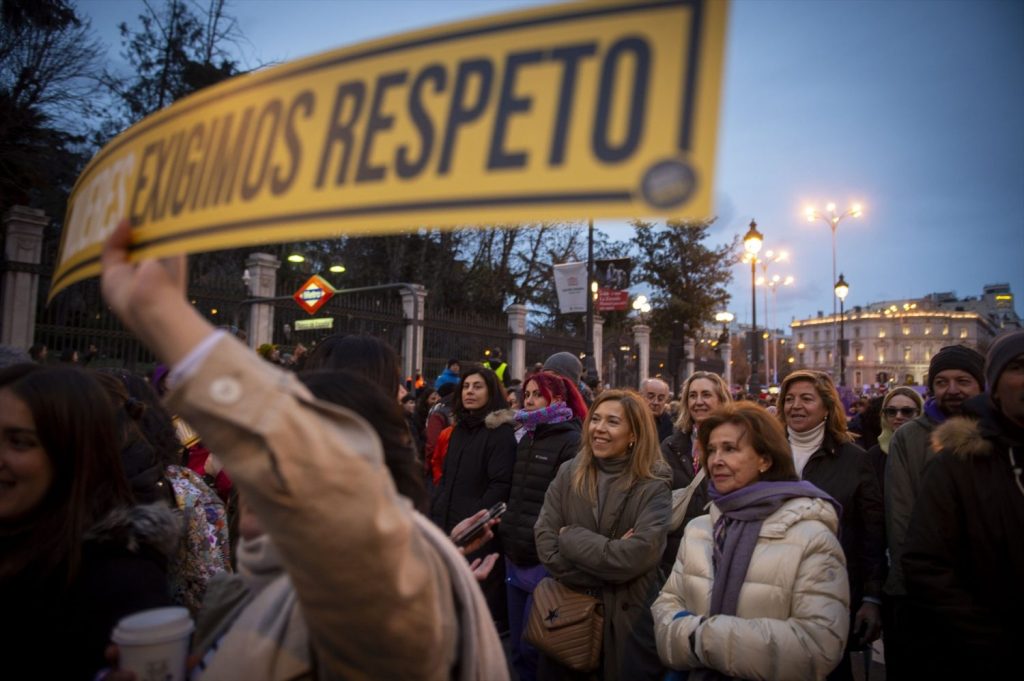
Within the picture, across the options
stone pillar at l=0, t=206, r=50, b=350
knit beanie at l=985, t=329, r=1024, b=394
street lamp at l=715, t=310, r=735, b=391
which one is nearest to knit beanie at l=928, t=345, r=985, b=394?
knit beanie at l=985, t=329, r=1024, b=394

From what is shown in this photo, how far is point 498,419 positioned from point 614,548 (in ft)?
5.83

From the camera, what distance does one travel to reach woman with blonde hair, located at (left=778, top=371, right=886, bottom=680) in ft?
12.2

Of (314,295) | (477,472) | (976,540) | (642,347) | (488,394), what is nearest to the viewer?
(976,540)

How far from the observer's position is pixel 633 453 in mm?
3898

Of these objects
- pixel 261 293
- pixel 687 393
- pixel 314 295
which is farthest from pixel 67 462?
pixel 261 293

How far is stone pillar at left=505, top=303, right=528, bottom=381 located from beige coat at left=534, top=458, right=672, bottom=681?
48.7 feet

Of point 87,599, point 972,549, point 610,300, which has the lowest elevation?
point 87,599

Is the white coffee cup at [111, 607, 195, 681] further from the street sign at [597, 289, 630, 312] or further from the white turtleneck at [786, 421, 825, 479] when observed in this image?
the street sign at [597, 289, 630, 312]

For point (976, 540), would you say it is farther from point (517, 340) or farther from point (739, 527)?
point (517, 340)

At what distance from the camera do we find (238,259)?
83.0 feet

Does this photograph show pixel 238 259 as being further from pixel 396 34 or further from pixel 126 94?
pixel 396 34

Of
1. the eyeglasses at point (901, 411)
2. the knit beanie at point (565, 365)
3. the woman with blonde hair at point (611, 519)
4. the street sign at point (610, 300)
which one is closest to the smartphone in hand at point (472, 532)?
the woman with blonde hair at point (611, 519)

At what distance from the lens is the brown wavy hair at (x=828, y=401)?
159 inches

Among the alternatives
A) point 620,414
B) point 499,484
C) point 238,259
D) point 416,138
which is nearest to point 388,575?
point 416,138
